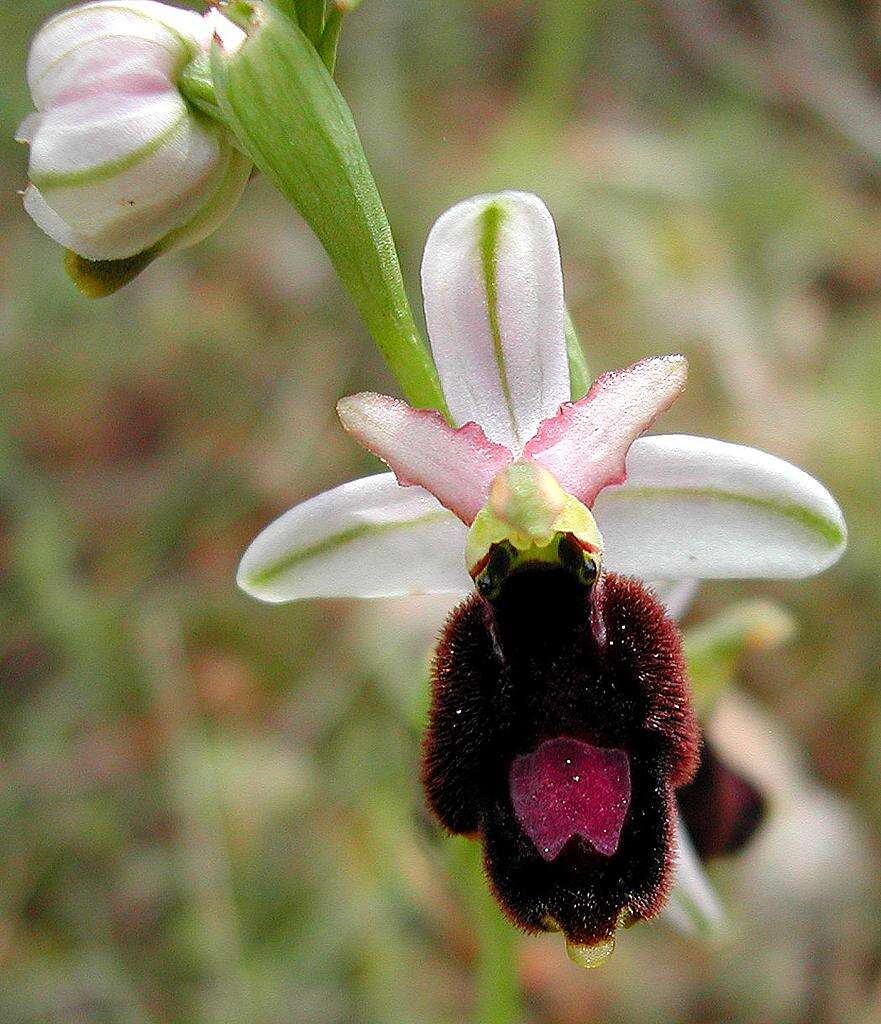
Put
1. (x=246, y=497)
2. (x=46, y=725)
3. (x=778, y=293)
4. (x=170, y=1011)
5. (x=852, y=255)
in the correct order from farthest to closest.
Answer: (x=852, y=255), (x=778, y=293), (x=246, y=497), (x=46, y=725), (x=170, y=1011)

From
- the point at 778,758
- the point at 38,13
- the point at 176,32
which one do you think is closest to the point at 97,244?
the point at 176,32

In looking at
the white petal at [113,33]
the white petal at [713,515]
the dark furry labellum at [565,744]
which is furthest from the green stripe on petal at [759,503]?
the white petal at [113,33]

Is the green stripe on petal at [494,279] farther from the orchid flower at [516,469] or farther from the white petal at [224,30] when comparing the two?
the white petal at [224,30]

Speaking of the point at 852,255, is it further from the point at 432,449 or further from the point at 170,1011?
the point at 432,449

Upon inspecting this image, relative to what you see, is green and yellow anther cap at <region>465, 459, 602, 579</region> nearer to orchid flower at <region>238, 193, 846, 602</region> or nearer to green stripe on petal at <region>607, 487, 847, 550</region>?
orchid flower at <region>238, 193, 846, 602</region>

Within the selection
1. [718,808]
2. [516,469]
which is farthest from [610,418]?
[718,808]

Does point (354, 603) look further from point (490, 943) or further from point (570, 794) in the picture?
point (570, 794)
